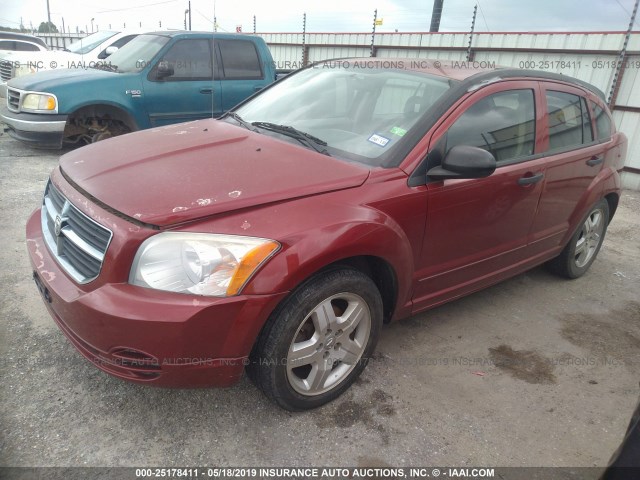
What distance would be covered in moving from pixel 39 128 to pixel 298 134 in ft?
16.1

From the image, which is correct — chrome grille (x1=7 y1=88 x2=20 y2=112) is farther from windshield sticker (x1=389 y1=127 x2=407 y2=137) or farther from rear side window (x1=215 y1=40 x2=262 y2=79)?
windshield sticker (x1=389 y1=127 x2=407 y2=137)

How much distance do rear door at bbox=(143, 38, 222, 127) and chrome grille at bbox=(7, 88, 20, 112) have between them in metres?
1.67

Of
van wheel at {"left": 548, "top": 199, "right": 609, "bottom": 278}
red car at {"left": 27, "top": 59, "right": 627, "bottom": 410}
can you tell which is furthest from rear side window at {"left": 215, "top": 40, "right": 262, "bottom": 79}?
van wheel at {"left": 548, "top": 199, "right": 609, "bottom": 278}

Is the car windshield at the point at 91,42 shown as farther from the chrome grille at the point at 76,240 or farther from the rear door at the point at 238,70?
the chrome grille at the point at 76,240

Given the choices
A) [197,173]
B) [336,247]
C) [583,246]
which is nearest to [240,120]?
[197,173]

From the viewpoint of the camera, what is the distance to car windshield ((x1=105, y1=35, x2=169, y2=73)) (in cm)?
665

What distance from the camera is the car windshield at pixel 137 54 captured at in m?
6.65

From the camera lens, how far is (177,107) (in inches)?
264

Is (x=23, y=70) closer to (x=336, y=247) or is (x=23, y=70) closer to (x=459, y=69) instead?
(x=459, y=69)

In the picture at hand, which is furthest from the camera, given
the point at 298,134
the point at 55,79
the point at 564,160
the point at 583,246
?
the point at 55,79

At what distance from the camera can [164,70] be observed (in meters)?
6.37

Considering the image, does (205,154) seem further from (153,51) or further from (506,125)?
(153,51)

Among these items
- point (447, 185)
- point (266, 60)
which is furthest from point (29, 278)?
point (266, 60)

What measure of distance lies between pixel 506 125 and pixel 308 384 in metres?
2.02
